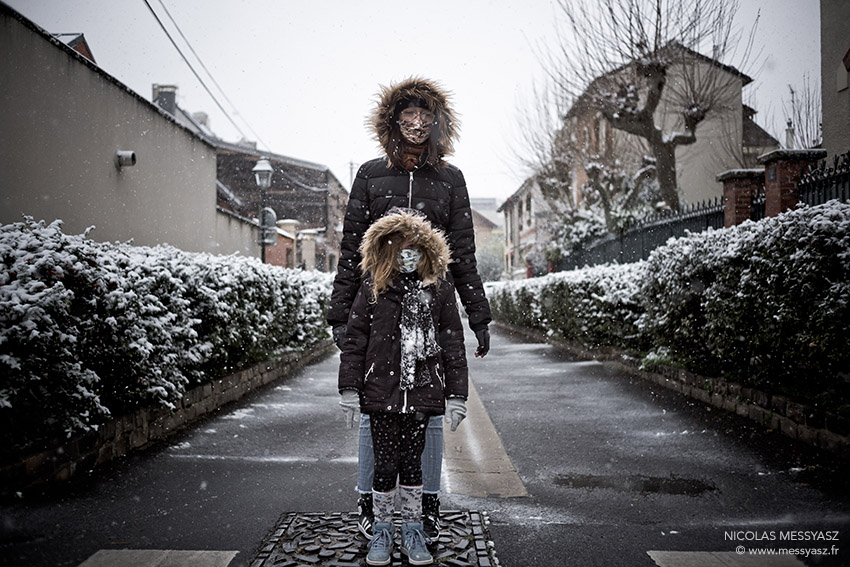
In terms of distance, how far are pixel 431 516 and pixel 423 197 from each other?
156 centimetres

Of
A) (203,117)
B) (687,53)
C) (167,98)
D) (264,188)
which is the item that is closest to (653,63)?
(687,53)

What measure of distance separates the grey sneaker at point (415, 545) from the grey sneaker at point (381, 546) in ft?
0.21

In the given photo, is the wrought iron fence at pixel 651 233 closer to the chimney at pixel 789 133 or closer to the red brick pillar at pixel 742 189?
the red brick pillar at pixel 742 189

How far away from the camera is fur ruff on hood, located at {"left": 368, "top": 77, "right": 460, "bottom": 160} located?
10.5 feet

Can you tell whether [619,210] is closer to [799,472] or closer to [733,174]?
[733,174]

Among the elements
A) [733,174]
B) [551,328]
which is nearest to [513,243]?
[551,328]

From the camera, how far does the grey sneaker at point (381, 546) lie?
2.69 meters

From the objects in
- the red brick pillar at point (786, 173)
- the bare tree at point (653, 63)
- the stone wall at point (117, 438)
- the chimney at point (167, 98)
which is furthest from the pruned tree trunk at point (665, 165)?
the chimney at point (167, 98)

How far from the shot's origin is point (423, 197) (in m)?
3.15

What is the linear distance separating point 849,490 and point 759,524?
85cm

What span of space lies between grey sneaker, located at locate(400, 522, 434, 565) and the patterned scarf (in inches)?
25.4

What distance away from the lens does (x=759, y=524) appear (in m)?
3.21

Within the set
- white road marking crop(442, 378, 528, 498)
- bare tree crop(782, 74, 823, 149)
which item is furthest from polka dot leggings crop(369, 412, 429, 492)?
bare tree crop(782, 74, 823, 149)

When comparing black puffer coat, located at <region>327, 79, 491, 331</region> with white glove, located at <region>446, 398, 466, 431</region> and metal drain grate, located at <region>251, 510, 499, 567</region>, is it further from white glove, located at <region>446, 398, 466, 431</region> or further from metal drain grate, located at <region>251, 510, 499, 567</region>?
metal drain grate, located at <region>251, 510, 499, 567</region>
